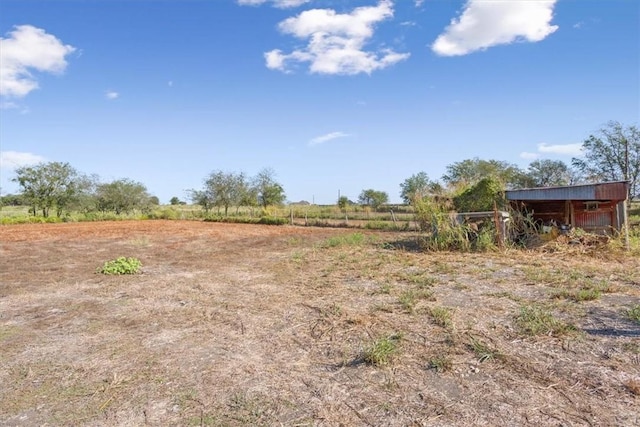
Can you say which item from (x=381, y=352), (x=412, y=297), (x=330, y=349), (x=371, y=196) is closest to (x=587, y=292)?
(x=412, y=297)

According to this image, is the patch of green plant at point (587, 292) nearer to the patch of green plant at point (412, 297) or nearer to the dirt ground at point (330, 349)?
the dirt ground at point (330, 349)

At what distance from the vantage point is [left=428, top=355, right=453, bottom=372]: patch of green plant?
10.6ft

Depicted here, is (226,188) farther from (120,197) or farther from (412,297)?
(412,297)

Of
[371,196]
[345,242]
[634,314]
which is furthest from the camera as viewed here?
[371,196]

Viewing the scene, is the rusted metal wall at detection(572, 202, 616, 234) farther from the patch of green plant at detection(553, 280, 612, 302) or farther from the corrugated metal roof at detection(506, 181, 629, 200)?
the patch of green plant at detection(553, 280, 612, 302)

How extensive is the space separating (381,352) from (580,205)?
9953 millimetres

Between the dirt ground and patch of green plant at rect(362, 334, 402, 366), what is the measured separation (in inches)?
0.6

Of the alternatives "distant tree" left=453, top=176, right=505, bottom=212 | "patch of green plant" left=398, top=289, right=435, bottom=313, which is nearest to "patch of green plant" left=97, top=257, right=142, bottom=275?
"patch of green plant" left=398, top=289, right=435, bottom=313

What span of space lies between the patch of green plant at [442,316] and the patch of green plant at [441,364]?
2.95 feet

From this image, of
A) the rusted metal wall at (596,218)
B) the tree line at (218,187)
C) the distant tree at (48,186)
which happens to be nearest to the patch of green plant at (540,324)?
the rusted metal wall at (596,218)

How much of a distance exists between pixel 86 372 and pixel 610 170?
88.1 ft

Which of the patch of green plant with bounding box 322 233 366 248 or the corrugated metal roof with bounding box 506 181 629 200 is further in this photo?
the patch of green plant with bounding box 322 233 366 248

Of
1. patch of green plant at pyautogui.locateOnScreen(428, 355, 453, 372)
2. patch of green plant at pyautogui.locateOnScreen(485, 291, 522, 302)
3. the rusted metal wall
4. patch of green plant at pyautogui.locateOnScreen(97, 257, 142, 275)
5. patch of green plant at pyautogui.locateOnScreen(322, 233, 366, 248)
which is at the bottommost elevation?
patch of green plant at pyautogui.locateOnScreen(428, 355, 453, 372)

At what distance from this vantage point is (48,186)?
105ft
